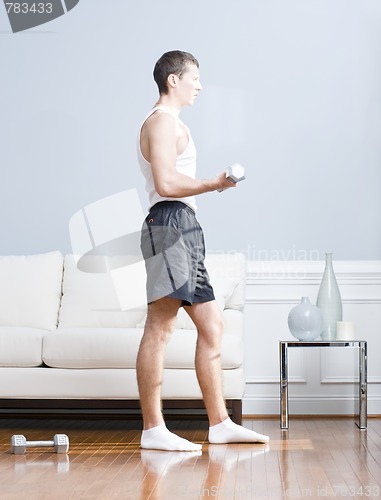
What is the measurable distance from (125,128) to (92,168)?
273 mm

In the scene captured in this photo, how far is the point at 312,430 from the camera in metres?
3.85

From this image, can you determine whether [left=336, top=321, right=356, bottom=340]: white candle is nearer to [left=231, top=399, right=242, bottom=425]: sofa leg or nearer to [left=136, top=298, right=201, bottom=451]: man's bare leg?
[left=231, top=399, right=242, bottom=425]: sofa leg

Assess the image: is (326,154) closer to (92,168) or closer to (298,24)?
(298,24)

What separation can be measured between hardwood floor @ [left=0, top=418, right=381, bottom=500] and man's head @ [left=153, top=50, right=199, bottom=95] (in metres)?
1.38

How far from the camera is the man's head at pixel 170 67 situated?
3.34m

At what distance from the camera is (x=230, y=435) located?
3303mm

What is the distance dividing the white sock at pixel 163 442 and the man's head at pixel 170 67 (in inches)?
50.2

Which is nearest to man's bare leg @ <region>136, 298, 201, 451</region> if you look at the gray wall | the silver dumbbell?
the silver dumbbell

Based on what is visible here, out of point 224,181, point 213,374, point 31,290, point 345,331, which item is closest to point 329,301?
point 345,331

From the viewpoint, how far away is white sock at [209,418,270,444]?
3.30 m

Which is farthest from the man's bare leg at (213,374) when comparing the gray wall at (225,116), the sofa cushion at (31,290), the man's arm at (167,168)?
the gray wall at (225,116)

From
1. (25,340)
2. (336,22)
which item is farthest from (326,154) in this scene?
(25,340)

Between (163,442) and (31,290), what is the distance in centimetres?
138

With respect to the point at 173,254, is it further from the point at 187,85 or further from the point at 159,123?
the point at 187,85
